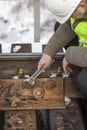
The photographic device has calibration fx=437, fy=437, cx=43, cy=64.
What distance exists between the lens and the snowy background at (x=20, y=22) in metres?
6.54

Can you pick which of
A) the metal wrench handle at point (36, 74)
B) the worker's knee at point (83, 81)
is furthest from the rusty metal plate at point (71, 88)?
the worker's knee at point (83, 81)

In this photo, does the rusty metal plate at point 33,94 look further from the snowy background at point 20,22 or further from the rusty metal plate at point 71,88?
the snowy background at point 20,22

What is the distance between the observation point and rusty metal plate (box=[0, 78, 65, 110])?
336 centimetres

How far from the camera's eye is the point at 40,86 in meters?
3.49

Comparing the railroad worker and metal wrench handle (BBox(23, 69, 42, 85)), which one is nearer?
the railroad worker

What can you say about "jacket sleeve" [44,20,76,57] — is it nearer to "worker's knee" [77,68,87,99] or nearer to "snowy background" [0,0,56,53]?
"worker's knee" [77,68,87,99]

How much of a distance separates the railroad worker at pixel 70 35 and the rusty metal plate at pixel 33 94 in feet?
0.43

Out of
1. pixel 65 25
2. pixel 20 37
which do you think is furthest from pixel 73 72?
pixel 20 37

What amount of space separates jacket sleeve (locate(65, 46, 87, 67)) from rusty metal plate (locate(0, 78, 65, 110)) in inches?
12.0

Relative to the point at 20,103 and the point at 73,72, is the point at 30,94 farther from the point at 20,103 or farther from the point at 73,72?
the point at 73,72

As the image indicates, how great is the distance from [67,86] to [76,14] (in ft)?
2.55

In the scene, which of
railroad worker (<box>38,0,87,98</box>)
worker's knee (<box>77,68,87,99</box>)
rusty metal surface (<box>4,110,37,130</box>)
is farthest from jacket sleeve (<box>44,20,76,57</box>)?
rusty metal surface (<box>4,110,37,130</box>)

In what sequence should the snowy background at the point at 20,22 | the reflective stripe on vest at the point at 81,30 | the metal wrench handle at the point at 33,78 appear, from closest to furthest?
the reflective stripe on vest at the point at 81,30
the metal wrench handle at the point at 33,78
the snowy background at the point at 20,22

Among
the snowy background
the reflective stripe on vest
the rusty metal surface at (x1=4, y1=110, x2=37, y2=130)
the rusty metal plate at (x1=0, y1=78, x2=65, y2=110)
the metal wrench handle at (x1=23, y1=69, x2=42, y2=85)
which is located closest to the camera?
the rusty metal surface at (x1=4, y1=110, x2=37, y2=130)
